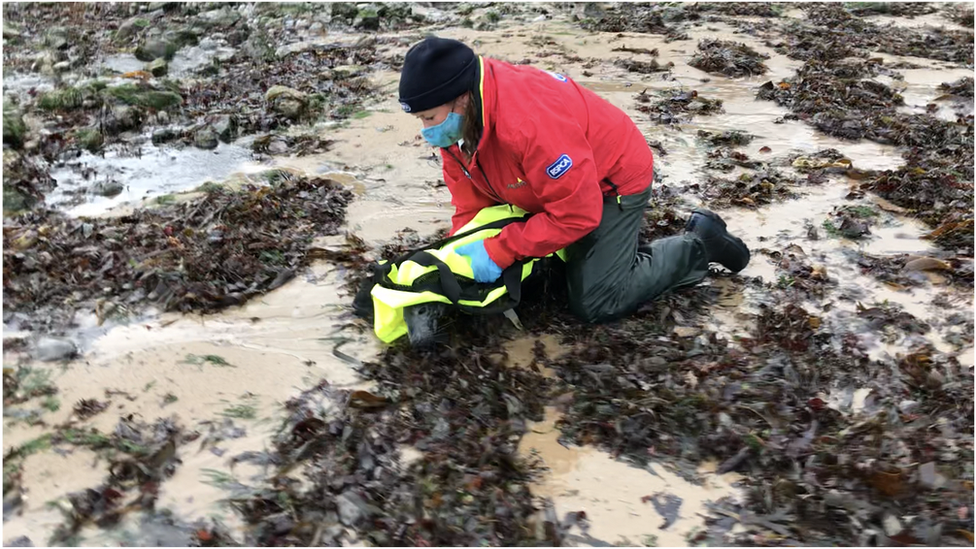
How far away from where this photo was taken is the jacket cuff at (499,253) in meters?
3.13

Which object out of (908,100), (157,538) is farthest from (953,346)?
(908,100)

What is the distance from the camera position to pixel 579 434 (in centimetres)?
270

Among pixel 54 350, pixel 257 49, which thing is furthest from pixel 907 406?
pixel 257 49

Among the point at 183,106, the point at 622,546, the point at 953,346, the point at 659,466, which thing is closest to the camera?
the point at 622,546

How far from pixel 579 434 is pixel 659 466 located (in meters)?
0.35

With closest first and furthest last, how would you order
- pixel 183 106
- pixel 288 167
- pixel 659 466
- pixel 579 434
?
pixel 659 466
pixel 579 434
pixel 288 167
pixel 183 106

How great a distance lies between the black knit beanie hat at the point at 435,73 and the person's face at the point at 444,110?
0.05 m

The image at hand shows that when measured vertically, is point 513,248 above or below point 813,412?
above

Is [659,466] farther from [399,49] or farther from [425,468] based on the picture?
[399,49]

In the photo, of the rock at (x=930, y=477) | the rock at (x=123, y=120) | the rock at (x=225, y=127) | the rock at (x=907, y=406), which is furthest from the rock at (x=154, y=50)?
the rock at (x=930, y=477)

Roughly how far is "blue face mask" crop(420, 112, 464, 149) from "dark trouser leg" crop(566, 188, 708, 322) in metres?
0.86

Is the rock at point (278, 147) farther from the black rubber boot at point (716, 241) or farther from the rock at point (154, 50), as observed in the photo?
the rock at point (154, 50)

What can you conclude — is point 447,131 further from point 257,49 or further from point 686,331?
point 257,49

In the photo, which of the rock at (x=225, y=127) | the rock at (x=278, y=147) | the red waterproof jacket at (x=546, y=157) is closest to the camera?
the red waterproof jacket at (x=546, y=157)
